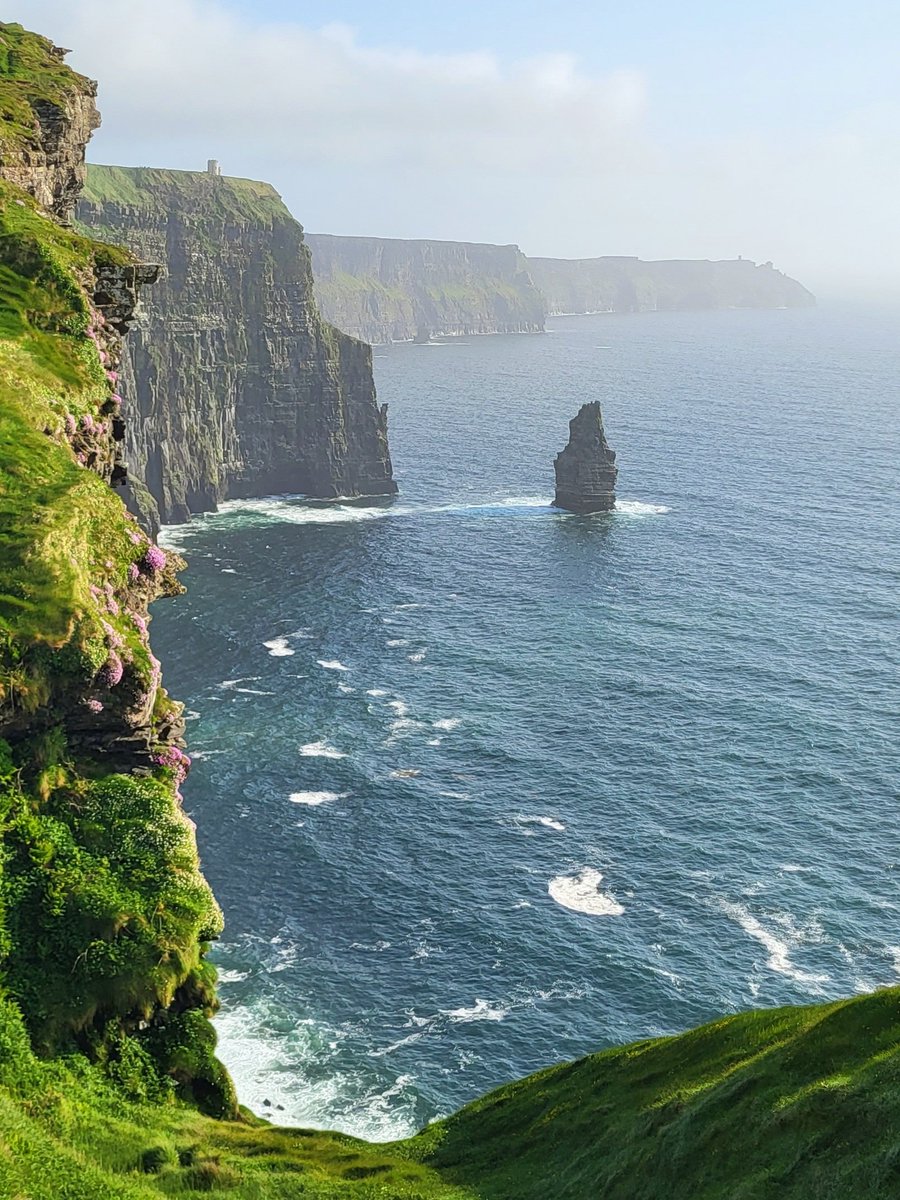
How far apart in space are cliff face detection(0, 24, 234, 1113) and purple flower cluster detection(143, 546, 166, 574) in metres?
0.09

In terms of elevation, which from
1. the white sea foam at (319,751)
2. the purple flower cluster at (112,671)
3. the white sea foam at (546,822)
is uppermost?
the purple flower cluster at (112,671)

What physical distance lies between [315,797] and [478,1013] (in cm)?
2996

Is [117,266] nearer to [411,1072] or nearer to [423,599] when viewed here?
[411,1072]

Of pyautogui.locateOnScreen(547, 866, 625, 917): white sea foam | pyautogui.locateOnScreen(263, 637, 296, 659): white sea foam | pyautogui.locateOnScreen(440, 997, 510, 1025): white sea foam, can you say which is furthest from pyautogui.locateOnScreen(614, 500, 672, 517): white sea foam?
pyautogui.locateOnScreen(440, 997, 510, 1025): white sea foam

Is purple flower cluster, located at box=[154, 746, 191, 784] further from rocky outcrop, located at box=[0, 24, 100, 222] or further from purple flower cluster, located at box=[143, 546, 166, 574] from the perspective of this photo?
rocky outcrop, located at box=[0, 24, 100, 222]

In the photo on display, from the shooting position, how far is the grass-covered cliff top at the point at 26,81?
7131 cm

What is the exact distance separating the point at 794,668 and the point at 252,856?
2277 inches

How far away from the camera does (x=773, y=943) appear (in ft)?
268

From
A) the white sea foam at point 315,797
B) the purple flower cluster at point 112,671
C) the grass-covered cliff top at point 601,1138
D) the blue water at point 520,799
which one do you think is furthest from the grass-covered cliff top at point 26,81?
the white sea foam at point 315,797

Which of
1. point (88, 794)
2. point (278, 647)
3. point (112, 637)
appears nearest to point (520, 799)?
point (278, 647)

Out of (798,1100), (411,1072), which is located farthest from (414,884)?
(798,1100)

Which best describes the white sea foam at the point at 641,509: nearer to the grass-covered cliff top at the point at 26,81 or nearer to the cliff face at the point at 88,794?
the grass-covered cliff top at the point at 26,81

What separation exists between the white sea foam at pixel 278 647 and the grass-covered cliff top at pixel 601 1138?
82.9m

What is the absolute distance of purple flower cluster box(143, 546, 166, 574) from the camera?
162ft
